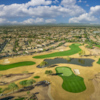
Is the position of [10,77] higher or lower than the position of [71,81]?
higher

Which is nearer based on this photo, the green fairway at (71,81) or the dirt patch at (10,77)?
the green fairway at (71,81)

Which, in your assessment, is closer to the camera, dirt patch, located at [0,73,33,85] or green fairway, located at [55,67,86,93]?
green fairway, located at [55,67,86,93]

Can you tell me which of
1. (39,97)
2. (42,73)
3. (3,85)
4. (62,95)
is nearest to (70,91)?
(62,95)

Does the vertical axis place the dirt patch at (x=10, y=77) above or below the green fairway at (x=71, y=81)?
above

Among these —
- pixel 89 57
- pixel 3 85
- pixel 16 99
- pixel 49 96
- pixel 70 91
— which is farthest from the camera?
pixel 89 57

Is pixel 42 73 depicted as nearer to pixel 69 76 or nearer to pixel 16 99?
pixel 69 76

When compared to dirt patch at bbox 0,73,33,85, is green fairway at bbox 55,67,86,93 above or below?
below

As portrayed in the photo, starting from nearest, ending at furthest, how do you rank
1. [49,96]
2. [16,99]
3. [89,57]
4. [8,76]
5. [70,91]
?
[16,99] → [49,96] → [70,91] → [8,76] → [89,57]

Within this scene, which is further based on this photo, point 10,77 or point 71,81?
point 10,77
